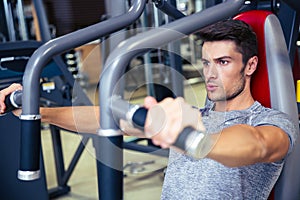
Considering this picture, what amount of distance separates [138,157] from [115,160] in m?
2.65

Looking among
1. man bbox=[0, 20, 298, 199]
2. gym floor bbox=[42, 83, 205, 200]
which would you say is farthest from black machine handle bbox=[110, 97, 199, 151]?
gym floor bbox=[42, 83, 205, 200]

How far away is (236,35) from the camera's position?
4.66 feet

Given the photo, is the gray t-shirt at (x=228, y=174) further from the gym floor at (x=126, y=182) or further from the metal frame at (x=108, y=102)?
the gym floor at (x=126, y=182)

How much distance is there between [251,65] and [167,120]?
0.85m

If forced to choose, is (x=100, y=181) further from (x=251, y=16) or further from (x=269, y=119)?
(x=251, y=16)

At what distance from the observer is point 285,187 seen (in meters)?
1.46

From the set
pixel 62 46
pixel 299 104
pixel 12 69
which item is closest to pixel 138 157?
pixel 12 69

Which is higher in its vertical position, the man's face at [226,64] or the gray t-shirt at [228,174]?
the man's face at [226,64]

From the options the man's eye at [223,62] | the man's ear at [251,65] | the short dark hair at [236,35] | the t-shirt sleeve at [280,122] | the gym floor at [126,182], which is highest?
the short dark hair at [236,35]

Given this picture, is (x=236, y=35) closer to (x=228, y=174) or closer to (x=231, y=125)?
(x=231, y=125)

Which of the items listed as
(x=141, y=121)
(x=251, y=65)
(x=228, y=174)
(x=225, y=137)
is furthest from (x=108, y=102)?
(x=251, y=65)

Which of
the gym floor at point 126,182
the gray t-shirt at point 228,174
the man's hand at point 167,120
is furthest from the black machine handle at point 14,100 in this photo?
the gym floor at point 126,182

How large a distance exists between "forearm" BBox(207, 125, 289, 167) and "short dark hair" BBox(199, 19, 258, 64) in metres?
0.33

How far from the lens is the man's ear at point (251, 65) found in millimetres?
1465
